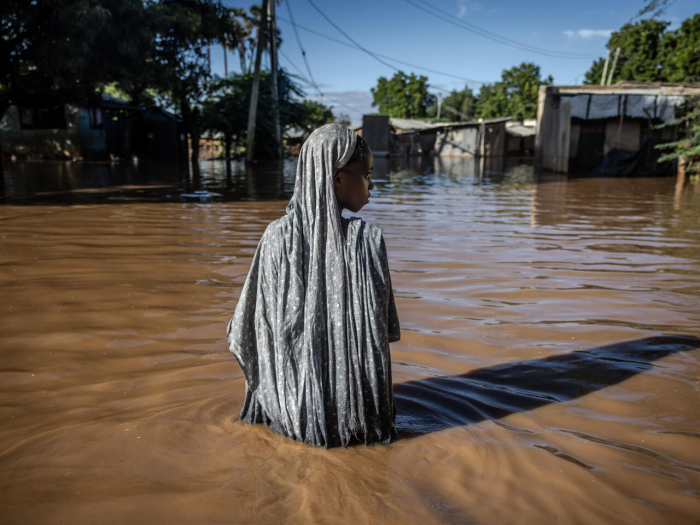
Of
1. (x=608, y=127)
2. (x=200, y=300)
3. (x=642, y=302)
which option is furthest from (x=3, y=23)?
(x=608, y=127)

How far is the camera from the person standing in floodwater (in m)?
2.06

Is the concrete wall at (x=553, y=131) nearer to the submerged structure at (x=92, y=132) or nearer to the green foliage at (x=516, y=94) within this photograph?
the submerged structure at (x=92, y=132)

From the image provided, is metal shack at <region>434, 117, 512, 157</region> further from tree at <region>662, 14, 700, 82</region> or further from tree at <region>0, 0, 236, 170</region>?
tree at <region>0, 0, 236, 170</region>

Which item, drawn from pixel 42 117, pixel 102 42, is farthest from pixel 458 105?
pixel 102 42

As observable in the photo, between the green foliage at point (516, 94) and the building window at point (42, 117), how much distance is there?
34.9 m

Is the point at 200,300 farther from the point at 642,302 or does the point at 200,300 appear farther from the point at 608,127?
the point at 608,127

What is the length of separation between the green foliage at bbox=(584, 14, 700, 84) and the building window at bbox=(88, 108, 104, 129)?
27495 mm

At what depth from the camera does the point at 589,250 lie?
6.27 m

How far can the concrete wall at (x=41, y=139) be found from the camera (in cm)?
2495

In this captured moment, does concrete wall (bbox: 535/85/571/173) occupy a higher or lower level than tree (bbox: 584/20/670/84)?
lower

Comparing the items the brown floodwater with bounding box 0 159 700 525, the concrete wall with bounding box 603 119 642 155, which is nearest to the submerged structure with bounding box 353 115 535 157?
the concrete wall with bounding box 603 119 642 155

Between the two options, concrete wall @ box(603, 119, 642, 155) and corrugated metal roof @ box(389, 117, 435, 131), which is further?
corrugated metal roof @ box(389, 117, 435, 131)

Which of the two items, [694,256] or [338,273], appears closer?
[338,273]

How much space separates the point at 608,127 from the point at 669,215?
1360cm
